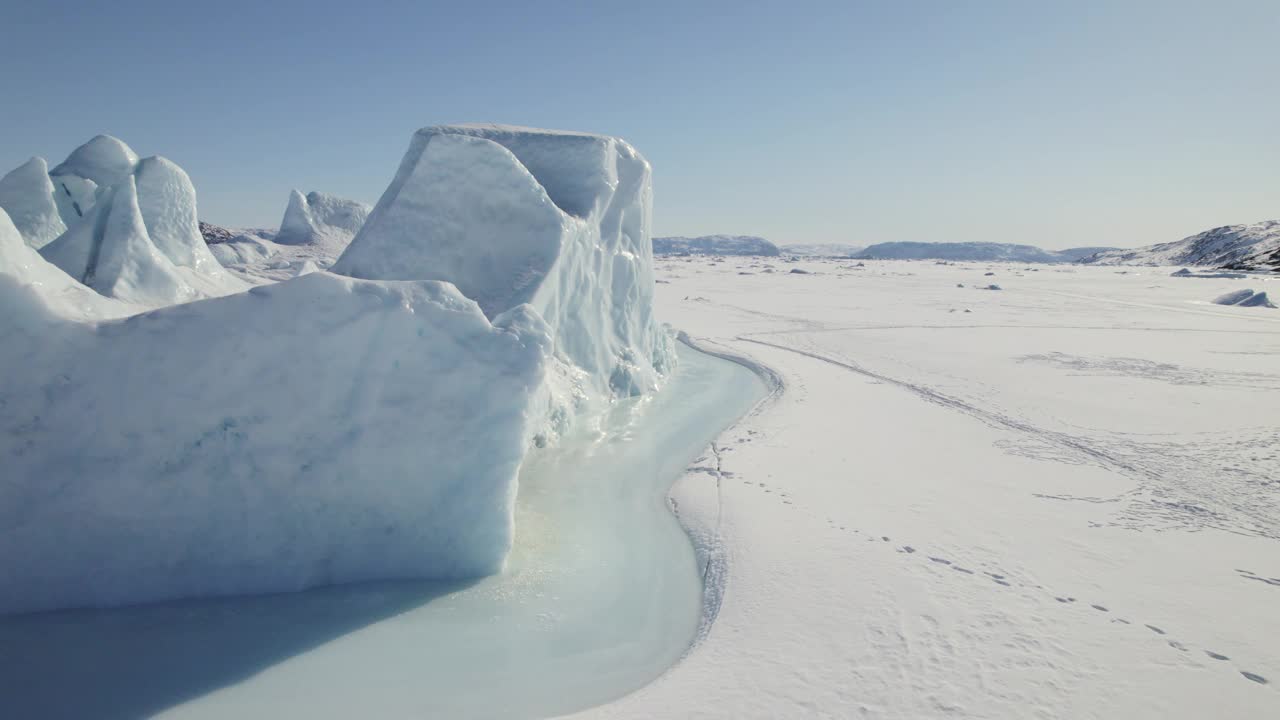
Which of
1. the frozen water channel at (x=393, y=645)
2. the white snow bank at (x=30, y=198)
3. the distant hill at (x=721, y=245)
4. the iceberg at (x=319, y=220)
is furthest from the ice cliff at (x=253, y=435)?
the distant hill at (x=721, y=245)

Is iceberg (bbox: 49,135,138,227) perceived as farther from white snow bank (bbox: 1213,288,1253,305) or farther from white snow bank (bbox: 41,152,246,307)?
→ white snow bank (bbox: 1213,288,1253,305)

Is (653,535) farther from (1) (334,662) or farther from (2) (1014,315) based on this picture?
(2) (1014,315)

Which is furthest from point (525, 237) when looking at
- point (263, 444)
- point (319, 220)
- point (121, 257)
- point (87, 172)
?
point (319, 220)

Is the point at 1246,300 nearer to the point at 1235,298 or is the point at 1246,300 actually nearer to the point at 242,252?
the point at 1235,298

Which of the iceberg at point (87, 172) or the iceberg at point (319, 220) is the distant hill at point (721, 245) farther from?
the iceberg at point (87, 172)

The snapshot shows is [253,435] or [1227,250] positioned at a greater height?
[1227,250]

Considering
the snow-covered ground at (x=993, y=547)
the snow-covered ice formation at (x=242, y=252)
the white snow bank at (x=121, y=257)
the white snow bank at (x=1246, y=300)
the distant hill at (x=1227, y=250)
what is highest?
the distant hill at (x=1227, y=250)

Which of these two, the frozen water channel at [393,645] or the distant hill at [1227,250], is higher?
the distant hill at [1227,250]

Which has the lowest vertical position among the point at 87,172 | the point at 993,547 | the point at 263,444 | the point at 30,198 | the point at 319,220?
the point at 993,547
